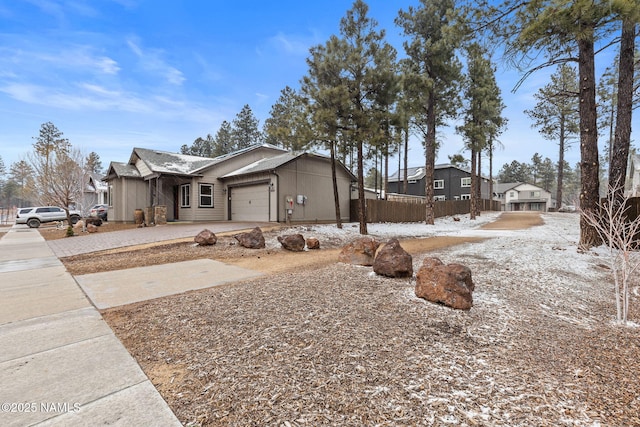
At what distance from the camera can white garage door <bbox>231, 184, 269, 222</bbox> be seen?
15141 millimetres

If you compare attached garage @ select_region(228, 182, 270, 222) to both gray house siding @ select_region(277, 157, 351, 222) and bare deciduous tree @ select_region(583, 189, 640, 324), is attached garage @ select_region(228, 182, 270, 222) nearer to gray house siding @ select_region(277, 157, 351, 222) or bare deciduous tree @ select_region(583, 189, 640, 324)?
gray house siding @ select_region(277, 157, 351, 222)

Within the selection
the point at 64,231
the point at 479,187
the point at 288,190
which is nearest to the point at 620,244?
the point at 288,190

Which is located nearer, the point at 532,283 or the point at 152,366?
the point at 152,366

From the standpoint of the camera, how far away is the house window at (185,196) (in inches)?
631

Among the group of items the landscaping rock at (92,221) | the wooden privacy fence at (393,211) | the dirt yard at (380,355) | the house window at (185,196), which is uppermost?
the house window at (185,196)

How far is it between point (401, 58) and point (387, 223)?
9172 mm

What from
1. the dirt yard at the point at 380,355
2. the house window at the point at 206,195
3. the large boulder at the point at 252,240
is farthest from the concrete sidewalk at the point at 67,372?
the house window at the point at 206,195

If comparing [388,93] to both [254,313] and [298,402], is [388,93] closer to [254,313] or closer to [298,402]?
[254,313]

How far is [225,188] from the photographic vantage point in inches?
672

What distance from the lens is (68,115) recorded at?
17.4 m

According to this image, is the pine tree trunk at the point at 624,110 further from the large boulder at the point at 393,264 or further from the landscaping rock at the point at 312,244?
the landscaping rock at the point at 312,244

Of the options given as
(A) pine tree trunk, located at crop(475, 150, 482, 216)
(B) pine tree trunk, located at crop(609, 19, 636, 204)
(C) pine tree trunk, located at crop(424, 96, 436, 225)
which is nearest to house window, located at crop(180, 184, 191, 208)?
(C) pine tree trunk, located at crop(424, 96, 436, 225)

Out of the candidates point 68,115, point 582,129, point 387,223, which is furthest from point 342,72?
point 68,115

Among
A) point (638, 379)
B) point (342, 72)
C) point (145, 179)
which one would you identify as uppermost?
point (342, 72)
